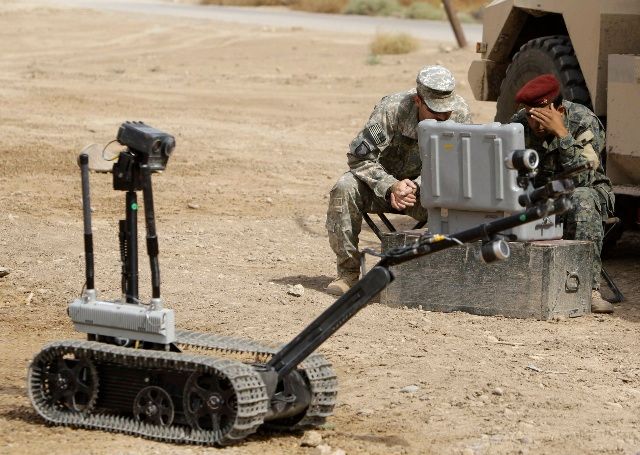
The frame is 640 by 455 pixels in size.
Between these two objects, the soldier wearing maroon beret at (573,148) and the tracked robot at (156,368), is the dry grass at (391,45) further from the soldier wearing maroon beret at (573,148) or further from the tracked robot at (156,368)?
the tracked robot at (156,368)

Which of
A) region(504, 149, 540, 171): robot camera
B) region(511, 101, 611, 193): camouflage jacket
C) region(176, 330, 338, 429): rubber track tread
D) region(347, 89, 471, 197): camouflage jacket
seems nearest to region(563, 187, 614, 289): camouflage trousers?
region(511, 101, 611, 193): camouflage jacket

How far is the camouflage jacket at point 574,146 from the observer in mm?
8430

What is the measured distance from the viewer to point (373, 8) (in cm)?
4047

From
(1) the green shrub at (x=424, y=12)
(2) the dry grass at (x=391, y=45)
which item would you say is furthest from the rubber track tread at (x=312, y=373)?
(1) the green shrub at (x=424, y=12)

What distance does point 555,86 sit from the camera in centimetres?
834

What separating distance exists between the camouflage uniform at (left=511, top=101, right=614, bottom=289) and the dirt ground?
501 mm

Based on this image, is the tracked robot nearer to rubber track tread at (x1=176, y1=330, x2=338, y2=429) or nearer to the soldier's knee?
rubber track tread at (x1=176, y1=330, x2=338, y2=429)

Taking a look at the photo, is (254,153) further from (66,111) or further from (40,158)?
(66,111)

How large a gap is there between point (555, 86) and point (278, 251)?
268cm

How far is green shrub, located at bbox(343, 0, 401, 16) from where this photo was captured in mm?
39812

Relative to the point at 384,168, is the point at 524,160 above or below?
above

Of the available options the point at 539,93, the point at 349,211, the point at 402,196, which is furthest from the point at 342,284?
the point at 539,93

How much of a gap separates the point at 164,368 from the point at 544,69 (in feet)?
15.9

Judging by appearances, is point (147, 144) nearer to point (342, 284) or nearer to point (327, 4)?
point (342, 284)
